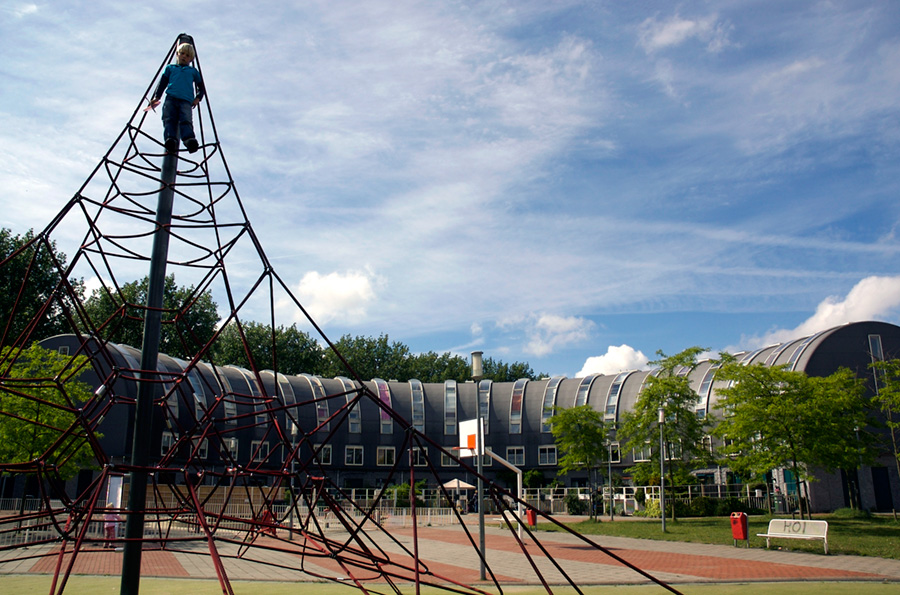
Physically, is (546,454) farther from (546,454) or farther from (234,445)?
(234,445)

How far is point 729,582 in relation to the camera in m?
13.0

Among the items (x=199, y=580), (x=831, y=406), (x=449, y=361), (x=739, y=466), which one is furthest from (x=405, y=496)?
(x=449, y=361)

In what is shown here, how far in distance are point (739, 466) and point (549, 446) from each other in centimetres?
2838

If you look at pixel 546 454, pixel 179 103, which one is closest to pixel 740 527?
pixel 179 103

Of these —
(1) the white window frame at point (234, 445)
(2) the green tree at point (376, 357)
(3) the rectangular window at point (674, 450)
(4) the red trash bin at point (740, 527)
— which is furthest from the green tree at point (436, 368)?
(4) the red trash bin at point (740, 527)

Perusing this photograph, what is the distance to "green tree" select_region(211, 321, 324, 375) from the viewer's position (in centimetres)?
7370

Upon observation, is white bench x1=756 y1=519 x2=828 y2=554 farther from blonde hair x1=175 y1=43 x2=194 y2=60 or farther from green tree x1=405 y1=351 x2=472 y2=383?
green tree x1=405 y1=351 x2=472 y2=383

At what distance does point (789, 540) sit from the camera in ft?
66.4

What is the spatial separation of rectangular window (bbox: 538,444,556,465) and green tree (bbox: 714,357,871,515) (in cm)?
2676

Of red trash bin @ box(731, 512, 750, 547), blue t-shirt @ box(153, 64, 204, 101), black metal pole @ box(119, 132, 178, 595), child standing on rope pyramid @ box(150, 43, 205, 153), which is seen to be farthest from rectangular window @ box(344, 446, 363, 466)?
child standing on rope pyramid @ box(150, 43, 205, 153)

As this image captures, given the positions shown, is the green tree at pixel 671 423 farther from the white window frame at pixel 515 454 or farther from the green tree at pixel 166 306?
the green tree at pixel 166 306

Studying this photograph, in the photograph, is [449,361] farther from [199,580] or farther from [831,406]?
[199,580]

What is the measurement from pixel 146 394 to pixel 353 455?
48.0m

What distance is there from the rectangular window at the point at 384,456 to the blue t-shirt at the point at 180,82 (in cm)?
4823
